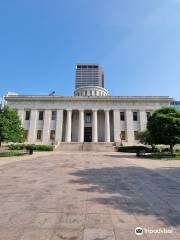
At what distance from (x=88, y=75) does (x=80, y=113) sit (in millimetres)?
109396

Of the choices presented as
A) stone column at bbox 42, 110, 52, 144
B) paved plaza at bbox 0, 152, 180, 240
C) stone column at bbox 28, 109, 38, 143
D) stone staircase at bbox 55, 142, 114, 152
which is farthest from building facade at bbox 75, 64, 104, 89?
paved plaza at bbox 0, 152, 180, 240

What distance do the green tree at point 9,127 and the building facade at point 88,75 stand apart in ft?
422

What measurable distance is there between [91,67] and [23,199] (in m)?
156

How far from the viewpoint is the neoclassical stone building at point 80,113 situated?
46.3 m

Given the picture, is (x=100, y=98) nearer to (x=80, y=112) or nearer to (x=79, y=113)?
(x=80, y=112)

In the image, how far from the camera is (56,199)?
16.7 ft

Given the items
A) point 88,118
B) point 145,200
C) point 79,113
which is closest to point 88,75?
point 88,118

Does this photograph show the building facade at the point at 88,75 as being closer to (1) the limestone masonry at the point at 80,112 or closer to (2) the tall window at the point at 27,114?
(1) the limestone masonry at the point at 80,112

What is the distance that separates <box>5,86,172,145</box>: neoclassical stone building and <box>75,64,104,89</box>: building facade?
10288cm

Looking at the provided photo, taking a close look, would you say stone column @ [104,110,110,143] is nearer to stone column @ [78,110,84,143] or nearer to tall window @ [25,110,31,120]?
stone column @ [78,110,84,143]

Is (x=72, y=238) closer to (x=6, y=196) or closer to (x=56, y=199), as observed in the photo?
(x=56, y=199)

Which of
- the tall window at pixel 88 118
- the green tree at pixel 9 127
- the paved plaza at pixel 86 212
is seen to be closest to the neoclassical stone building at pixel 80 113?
the tall window at pixel 88 118

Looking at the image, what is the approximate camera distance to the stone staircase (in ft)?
123

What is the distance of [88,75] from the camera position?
151 meters
